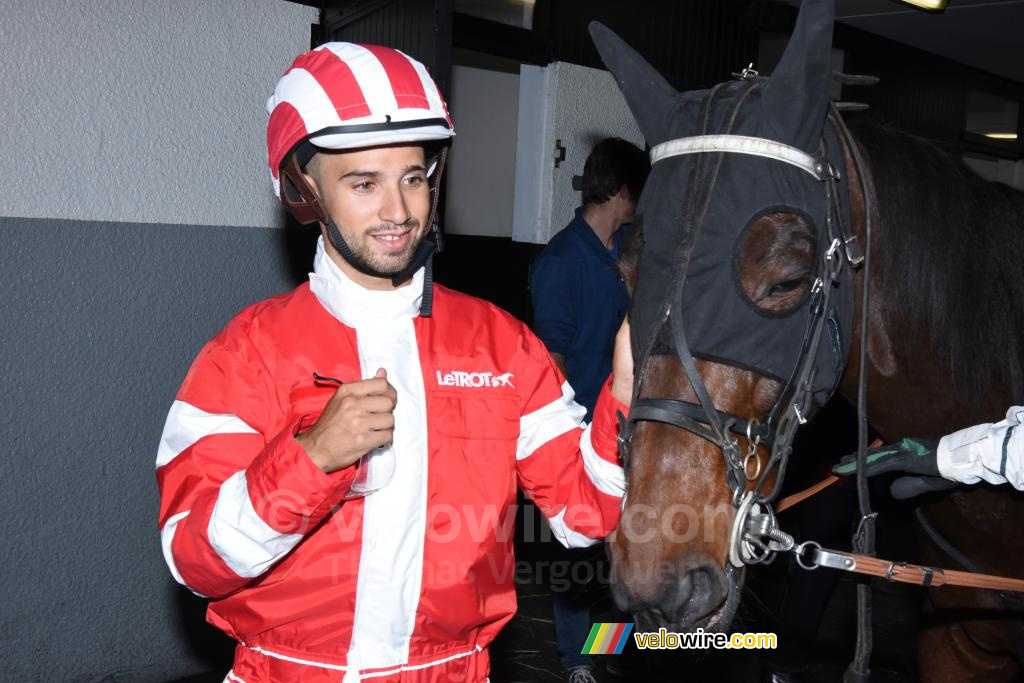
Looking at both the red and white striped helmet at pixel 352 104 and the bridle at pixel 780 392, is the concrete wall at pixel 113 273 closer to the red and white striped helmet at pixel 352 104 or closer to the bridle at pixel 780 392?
the red and white striped helmet at pixel 352 104

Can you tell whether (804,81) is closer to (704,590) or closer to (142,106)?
(704,590)

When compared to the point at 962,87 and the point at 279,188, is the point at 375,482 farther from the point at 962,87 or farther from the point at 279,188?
the point at 962,87

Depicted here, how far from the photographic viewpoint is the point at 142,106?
3.12 m

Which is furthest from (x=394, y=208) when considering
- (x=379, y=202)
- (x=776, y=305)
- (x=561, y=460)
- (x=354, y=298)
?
(x=776, y=305)

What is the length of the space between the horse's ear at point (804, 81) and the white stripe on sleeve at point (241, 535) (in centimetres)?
108

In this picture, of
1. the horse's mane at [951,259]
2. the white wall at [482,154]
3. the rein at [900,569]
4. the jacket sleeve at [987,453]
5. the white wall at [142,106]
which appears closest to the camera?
the rein at [900,569]

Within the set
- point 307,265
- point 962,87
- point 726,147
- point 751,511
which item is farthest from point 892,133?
point 962,87

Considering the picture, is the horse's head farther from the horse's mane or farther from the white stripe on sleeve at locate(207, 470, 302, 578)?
the white stripe on sleeve at locate(207, 470, 302, 578)

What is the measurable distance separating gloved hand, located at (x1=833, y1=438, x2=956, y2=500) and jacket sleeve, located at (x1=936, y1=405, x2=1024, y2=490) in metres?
0.03

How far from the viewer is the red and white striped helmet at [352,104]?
158 centimetres

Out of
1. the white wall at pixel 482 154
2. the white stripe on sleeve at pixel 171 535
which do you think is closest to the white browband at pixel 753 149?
the white stripe on sleeve at pixel 171 535

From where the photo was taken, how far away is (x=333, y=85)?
1.62 meters

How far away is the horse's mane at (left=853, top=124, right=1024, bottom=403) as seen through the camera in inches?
68.7

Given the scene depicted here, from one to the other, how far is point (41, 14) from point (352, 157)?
193 cm
